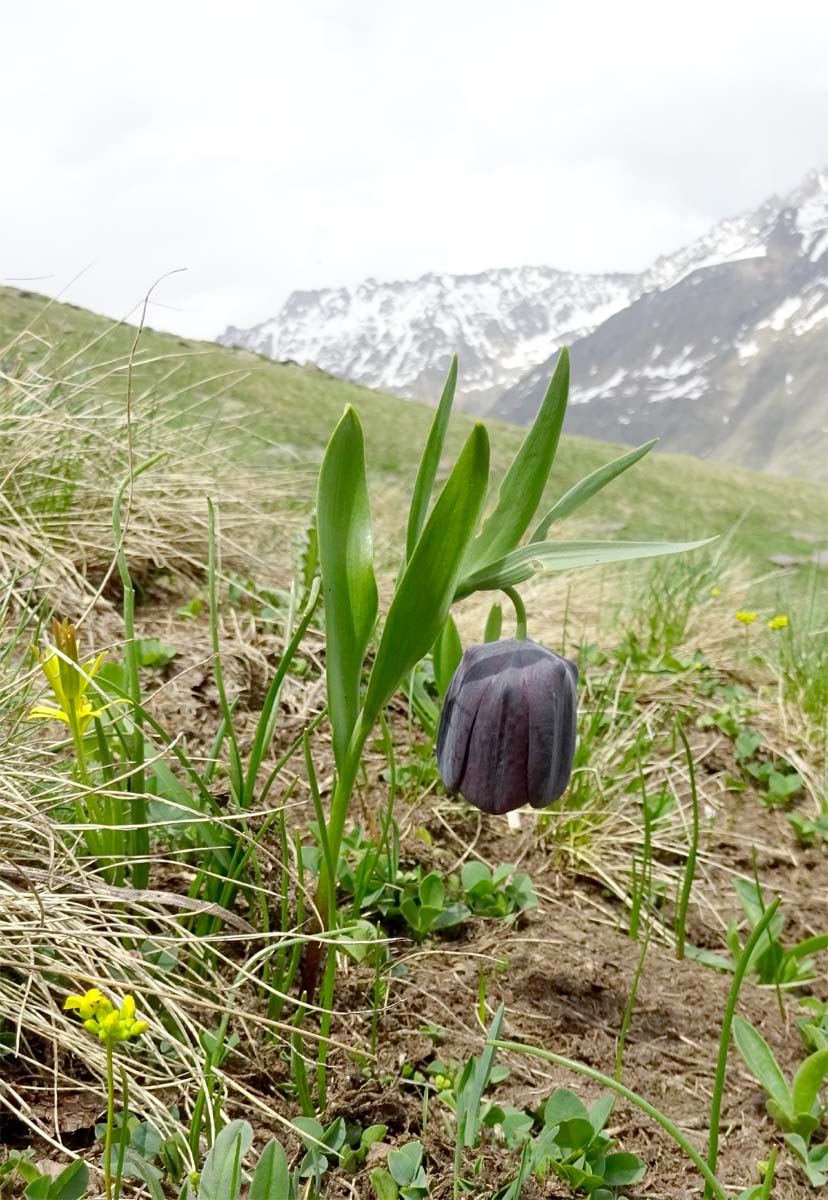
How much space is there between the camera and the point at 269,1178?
32.0 inches

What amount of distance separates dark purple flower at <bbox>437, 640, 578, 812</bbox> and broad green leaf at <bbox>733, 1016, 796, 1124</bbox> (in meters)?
0.39

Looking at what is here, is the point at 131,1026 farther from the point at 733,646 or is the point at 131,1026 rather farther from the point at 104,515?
the point at 733,646

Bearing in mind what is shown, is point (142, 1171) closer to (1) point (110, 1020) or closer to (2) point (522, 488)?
(1) point (110, 1020)

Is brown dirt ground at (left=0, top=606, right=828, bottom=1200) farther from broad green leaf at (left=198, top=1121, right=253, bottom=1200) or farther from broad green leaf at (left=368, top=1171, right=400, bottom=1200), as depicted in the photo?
broad green leaf at (left=198, top=1121, right=253, bottom=1200)

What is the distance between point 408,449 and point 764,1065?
6.11m

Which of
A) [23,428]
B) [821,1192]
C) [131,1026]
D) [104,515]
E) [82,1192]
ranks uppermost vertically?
[23,428]

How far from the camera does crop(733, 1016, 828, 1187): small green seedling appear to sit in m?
1.07

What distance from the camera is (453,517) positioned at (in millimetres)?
922

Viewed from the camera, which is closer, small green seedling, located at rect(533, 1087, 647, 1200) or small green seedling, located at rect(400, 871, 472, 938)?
small green seedling, located at rect(533, 1087, 647, 1200)

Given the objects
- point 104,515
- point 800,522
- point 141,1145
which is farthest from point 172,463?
point 800,522

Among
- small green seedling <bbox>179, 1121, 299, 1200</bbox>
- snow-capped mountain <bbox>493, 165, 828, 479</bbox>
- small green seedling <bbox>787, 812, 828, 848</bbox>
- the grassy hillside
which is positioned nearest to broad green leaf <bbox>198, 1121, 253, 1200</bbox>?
small green seedling <bbox>179, 1121, 299, 1200</bbox>

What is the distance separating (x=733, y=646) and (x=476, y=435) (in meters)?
2.20

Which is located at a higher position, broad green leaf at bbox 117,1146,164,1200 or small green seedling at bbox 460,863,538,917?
small green seedling at bbox 460,863,538,917

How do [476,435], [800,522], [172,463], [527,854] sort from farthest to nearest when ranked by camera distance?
[800,522] → [172,463] → [527,854] → [476,435]
